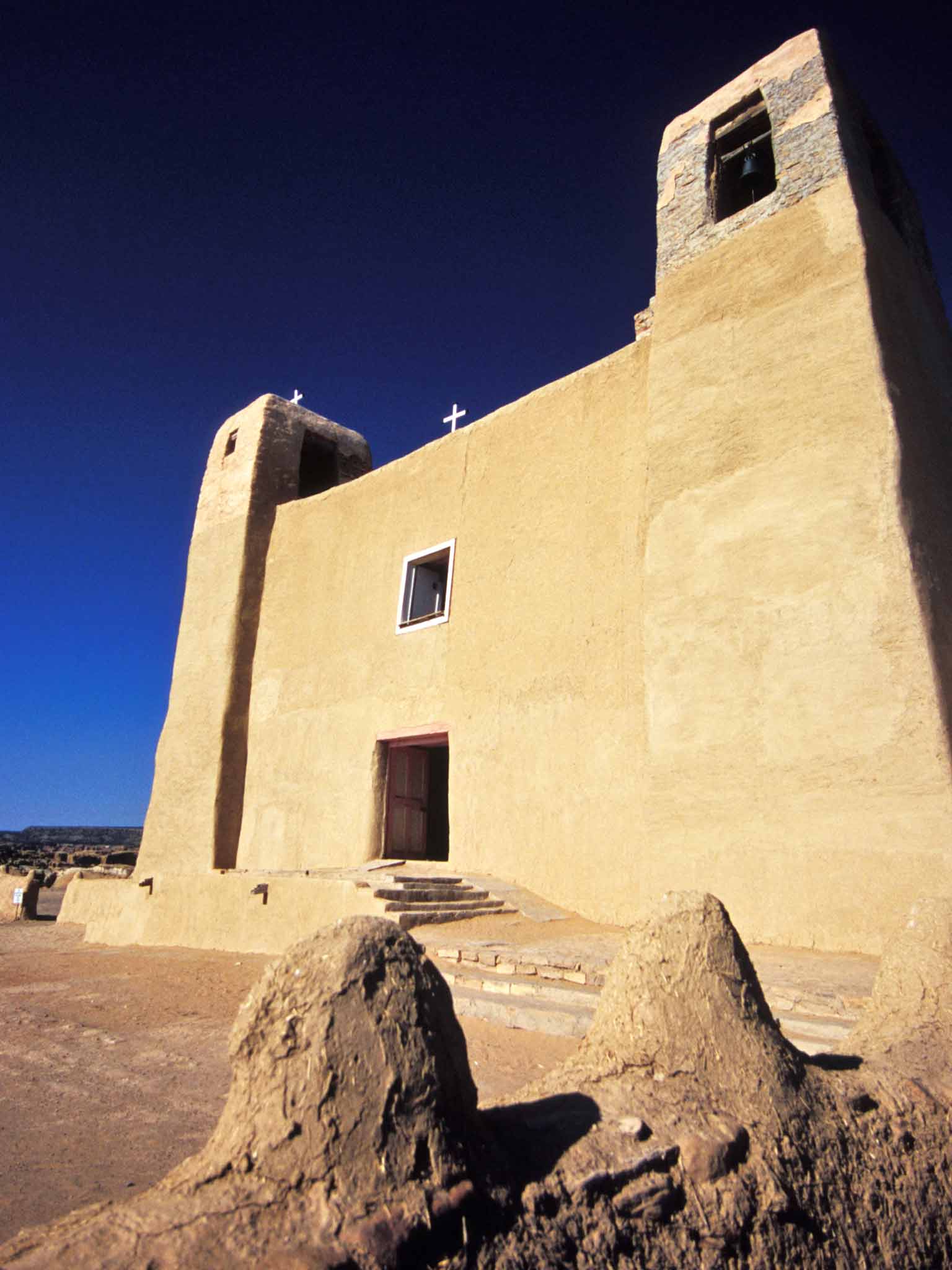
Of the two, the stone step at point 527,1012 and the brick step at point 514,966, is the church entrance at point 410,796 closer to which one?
the brick step at point 514,966

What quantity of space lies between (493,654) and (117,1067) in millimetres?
5645

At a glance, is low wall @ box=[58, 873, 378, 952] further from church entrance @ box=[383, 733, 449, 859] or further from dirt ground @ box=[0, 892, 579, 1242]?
church entrance @ box=[383, 733, 449, 859]

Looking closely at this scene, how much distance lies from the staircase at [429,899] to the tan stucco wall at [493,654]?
697mm

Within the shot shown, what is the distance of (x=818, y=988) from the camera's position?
4254 millimetres

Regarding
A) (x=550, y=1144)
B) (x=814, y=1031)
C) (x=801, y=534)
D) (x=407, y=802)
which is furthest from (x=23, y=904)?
(x=550, y=1144)

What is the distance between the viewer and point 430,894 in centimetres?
722

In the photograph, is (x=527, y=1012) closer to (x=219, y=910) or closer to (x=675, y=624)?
(x=675, y=624)

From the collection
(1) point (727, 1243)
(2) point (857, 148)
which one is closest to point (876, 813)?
(1) point (727, 1243)

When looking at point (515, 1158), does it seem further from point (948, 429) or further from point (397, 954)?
point (948, 429)

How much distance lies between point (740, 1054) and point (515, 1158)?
2.54 ft

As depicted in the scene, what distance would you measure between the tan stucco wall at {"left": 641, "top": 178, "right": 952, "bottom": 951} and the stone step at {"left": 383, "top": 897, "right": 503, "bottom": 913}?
1525 mm

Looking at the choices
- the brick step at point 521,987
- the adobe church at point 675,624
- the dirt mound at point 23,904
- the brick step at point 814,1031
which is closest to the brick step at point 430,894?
the adobe church at point 675,624

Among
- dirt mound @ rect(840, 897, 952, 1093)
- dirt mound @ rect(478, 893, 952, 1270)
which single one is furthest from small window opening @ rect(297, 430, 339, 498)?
dirt mound @ rect(478, 893, 952, 1270)

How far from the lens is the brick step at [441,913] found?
6668mm
